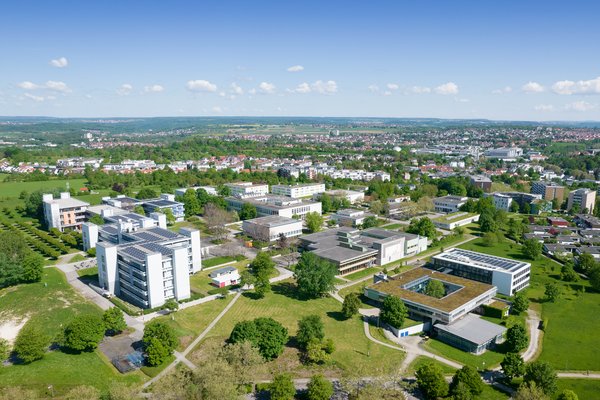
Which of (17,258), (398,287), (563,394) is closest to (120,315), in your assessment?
(17,258)

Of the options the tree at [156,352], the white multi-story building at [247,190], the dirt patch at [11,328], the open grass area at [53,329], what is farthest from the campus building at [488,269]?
the white multi-story building at [247,190]

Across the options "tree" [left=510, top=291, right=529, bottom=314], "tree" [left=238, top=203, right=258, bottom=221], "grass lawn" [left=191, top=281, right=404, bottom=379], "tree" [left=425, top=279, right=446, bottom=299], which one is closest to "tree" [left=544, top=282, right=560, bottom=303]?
"tree" [left=510, top=291, right=529, bottom=314]

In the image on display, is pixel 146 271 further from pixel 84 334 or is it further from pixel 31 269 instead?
pixel 31 269

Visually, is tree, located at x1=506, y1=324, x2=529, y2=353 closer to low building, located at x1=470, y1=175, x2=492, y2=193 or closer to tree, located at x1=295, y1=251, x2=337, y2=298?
tree, located at x1=295, y1=251, x2=337, y2=298

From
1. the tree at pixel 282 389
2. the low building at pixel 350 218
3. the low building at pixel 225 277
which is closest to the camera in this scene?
the tree at pixel 282 389

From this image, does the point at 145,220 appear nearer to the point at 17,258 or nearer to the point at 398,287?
the point at 17,258

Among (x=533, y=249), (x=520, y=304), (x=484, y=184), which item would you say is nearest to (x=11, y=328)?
(x=520, y=304)

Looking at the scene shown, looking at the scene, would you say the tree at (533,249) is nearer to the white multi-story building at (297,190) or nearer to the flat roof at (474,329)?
the flat roof at (474,329)
